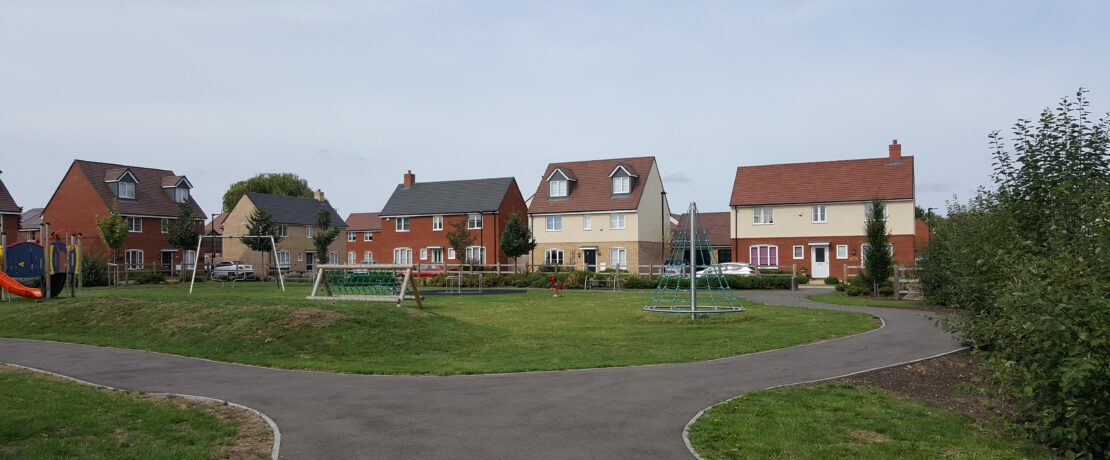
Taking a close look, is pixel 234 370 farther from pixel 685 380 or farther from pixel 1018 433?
pixel 1018 433

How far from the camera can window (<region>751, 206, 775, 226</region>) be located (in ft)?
191

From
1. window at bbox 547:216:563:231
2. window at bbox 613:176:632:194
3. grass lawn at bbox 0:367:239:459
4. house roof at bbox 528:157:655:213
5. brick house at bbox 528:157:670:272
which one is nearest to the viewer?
grass lawn at bbox 0:367:239:459

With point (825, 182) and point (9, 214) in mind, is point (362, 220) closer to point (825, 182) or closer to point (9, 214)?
point (9, 214)

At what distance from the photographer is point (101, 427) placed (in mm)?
9266

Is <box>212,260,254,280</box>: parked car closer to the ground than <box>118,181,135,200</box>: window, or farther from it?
closer to the ground

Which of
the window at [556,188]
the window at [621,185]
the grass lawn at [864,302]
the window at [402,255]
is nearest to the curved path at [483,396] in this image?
the grass lawn at [864,302]

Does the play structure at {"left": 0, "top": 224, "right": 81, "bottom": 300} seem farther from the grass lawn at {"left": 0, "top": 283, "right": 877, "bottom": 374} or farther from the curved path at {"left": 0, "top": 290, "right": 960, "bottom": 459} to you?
the curved path at {"left": 0, "top": 290, "right": 960, "bottom": 459}

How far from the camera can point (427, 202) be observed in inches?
2753

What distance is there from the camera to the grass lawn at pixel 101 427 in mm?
8141

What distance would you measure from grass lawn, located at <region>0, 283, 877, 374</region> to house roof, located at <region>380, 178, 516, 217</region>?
→ 43.3 meters

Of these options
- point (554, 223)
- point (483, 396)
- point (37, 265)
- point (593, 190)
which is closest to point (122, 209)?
point (554, 223)

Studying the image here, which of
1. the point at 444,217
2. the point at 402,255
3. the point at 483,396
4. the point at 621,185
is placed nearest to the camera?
the point at 483,396

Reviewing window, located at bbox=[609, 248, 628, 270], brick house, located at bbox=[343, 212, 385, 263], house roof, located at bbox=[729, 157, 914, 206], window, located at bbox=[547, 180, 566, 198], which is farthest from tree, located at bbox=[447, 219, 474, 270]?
house roof, located at bbox=[729, 157, 914, 206]

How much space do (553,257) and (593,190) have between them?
6.39 metres
